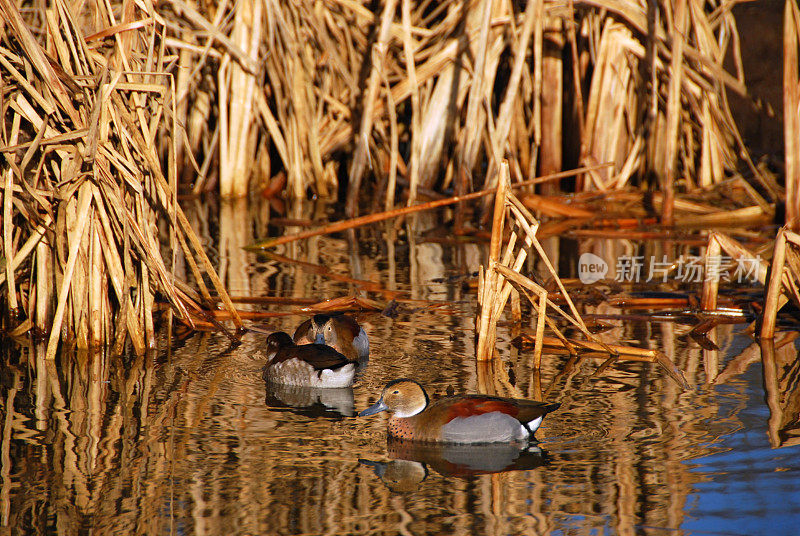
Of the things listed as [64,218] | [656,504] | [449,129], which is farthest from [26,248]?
[449,129]

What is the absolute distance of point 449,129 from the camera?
10.7 m

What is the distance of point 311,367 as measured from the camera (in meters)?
5.25

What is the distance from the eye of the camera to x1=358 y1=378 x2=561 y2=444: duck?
4.30 m

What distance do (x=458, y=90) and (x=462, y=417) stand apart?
6.49m

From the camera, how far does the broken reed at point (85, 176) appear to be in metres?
5.20

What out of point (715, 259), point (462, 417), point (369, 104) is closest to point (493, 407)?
point (462, 417)

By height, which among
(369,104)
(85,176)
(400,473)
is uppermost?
(369,104)

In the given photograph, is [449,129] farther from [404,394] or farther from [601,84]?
[404,394]

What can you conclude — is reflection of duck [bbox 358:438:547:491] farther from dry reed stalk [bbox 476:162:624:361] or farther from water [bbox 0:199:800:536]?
dry reed stalk [bbox 476:162:624:361]

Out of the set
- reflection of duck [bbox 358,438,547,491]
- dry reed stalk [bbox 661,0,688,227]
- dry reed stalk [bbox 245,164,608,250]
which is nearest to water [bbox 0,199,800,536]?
reflection of duck [bbox 358,438,547,491]

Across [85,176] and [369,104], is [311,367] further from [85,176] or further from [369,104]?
[369,104]

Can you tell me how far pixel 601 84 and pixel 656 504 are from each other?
705cm

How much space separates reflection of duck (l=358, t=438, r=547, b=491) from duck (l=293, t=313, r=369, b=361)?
1.23m

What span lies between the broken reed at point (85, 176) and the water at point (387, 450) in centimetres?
31
